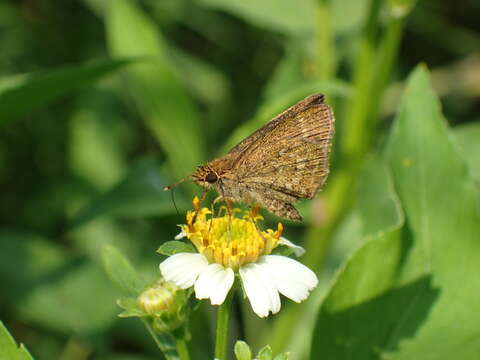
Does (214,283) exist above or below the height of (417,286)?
above

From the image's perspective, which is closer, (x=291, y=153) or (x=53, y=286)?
(x=291, y=153)

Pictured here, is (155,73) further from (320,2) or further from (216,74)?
(216,74)

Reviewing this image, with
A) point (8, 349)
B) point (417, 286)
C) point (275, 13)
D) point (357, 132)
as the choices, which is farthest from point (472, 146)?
point (8, 349)

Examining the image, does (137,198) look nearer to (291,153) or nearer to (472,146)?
(291,153)

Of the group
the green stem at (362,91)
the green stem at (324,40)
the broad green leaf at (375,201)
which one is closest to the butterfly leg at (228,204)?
the broad green leaf at (375,201)

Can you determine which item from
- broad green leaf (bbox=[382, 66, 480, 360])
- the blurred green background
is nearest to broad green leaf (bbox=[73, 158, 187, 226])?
the blurred green background

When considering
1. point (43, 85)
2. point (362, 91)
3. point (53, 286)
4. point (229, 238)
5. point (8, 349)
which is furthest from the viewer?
point (53, 286)

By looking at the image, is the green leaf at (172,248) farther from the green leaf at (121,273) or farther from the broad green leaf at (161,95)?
the broad green leaf at (161,95)
